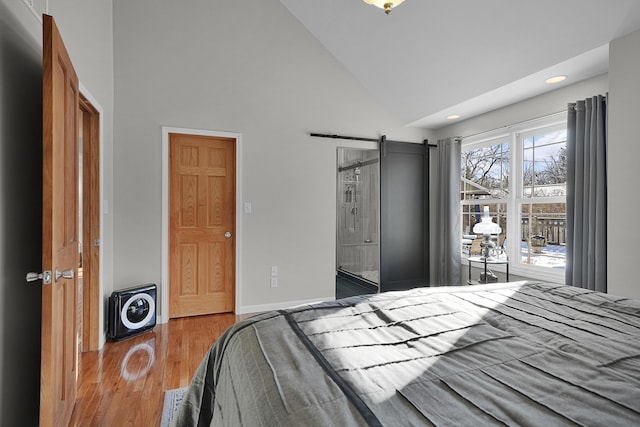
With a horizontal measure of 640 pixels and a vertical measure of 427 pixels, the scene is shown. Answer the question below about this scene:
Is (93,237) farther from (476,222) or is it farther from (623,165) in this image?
(476,222)

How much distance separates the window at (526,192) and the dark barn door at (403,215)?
633mm

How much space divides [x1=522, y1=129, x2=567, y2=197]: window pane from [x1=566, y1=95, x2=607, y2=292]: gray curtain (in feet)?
1.17

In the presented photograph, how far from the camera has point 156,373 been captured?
2576 mm

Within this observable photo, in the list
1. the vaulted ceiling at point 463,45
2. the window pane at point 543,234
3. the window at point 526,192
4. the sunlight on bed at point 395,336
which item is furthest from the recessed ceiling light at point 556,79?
the sunlight on bed at point 395,336

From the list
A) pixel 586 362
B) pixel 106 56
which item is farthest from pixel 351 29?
pixel 586 362

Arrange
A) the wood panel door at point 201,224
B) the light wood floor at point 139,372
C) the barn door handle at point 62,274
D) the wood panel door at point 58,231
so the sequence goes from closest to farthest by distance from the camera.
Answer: the wood panel door at point 58,231
the barn door handle at point 62,274
the light wood floor at point 139,372
the wood panel door at point 201,224

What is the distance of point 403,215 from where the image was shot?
489 centimetres

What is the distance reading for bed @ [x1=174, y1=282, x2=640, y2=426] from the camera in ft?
2.58

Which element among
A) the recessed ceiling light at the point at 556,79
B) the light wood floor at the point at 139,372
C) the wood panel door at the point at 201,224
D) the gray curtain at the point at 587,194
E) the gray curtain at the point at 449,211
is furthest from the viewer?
the gray curtain at the point at 449,211

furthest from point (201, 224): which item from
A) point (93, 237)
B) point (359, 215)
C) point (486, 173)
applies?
point (486, 173)

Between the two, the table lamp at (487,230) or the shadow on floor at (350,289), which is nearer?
the table lamp at (487,230)

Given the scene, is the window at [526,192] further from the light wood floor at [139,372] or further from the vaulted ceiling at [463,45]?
the light wood floor at [139,372]

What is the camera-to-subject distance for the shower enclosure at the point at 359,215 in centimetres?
502

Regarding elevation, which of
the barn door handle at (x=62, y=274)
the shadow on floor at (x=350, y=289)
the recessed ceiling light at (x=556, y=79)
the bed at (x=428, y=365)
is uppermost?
the recessed ceiling light at (x=556, y=79)
